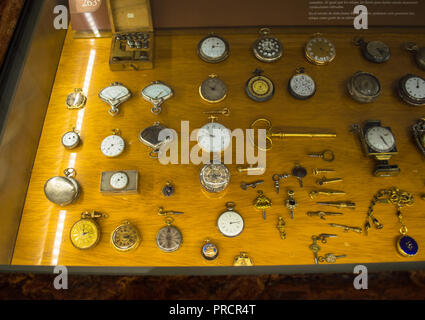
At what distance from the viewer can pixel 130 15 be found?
369 cm

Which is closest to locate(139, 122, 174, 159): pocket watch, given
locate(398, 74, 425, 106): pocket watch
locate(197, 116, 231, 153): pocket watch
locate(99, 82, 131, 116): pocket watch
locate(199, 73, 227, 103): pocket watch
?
locate(197, 116, 231, 153): pocket watch

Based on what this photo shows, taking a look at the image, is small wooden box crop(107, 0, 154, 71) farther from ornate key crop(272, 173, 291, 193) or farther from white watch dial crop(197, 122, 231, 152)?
ornate key crop(272, 173, 291, 193)

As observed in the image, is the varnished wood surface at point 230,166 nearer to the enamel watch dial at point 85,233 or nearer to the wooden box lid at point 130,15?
the enamel watch dial at point 85,233

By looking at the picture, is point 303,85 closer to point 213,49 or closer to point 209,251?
point 213,49

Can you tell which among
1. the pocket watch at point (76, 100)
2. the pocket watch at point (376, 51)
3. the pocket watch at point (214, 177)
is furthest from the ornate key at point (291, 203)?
the pocket watch at point (76, 100)

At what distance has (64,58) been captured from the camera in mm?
3922

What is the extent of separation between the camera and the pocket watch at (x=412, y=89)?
137 inches

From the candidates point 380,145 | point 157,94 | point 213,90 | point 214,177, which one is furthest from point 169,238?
point 380,145

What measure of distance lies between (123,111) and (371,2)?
10.8ft

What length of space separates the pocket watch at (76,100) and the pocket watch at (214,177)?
1.68 meters

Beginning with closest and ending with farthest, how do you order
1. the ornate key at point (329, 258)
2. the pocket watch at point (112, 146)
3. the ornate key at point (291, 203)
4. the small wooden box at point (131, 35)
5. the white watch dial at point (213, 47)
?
the ornate key at point (329, 258), the ornate key at point (291, 203), the pocket watch at point (112, 146), the small wooden box at point (131, 35), the white watch dial at point (213, 47)

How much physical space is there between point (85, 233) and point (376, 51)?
3.95m
